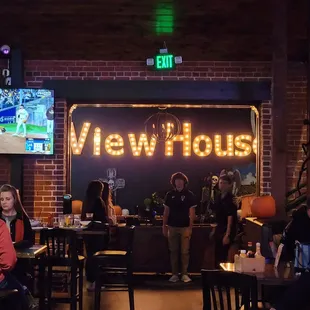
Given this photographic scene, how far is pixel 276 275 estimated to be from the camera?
16.4 ft

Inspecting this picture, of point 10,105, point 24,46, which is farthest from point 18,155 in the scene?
point 24,46

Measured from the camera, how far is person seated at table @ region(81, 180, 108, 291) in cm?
841

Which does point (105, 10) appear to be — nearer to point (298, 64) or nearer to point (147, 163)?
point (298, 64)

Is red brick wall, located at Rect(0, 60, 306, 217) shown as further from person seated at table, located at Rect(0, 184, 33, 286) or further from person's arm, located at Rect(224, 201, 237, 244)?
person seated at table, located at Rect(0, 184, 33, 286)

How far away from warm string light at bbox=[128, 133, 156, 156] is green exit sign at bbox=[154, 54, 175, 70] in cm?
322

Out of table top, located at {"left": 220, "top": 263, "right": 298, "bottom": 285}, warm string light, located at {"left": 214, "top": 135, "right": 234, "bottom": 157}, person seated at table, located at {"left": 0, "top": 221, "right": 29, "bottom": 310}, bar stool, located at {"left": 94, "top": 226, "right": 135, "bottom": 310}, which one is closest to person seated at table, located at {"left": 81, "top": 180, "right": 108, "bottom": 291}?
bar stool, located at {"left": 94, "top": 226, "right": 135, "bottom": 310}

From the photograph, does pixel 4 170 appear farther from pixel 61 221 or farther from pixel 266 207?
pixel 266 207

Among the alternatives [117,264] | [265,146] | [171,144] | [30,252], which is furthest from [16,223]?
[171,144]

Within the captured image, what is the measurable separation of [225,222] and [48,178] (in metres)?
2.70

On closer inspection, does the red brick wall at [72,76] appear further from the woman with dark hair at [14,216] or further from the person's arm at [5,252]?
the person's arm at [5,252]

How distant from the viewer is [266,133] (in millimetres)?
9617

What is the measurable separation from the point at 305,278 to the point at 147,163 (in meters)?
8.36

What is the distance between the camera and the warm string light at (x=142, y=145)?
1232cm

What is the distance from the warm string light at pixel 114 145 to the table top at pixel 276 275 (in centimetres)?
727
